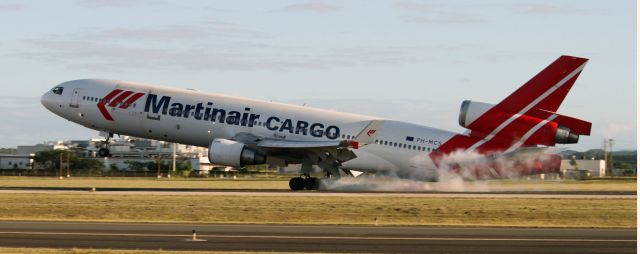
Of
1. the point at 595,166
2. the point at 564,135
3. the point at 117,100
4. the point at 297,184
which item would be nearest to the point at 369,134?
the point at 297,184

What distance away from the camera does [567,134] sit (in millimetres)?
54812

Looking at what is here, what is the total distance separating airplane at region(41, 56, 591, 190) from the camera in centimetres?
5578

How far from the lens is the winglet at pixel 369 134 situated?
5738 cm

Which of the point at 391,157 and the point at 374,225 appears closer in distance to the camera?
the point at 374,225

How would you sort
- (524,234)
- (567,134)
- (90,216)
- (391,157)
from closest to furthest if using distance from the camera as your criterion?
(524,234), (90,216), (567,134), (391,157)

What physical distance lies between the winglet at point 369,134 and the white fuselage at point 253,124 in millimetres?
1329

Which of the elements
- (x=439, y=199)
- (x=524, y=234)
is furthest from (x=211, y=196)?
(x=524, y=234)

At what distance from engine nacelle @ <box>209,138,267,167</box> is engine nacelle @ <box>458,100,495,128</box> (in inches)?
458

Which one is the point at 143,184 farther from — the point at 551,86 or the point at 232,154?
the point at 551,86

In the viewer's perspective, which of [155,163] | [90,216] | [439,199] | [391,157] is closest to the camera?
[90,216]

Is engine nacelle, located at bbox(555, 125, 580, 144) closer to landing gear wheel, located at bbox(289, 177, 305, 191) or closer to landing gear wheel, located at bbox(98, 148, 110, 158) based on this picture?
landing gear wheel, located at bbox(289, 177, 305, 191)

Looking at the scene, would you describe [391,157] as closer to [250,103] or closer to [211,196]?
[250,103]

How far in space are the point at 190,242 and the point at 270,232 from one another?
13.0 ft

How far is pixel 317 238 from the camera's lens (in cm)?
2981
